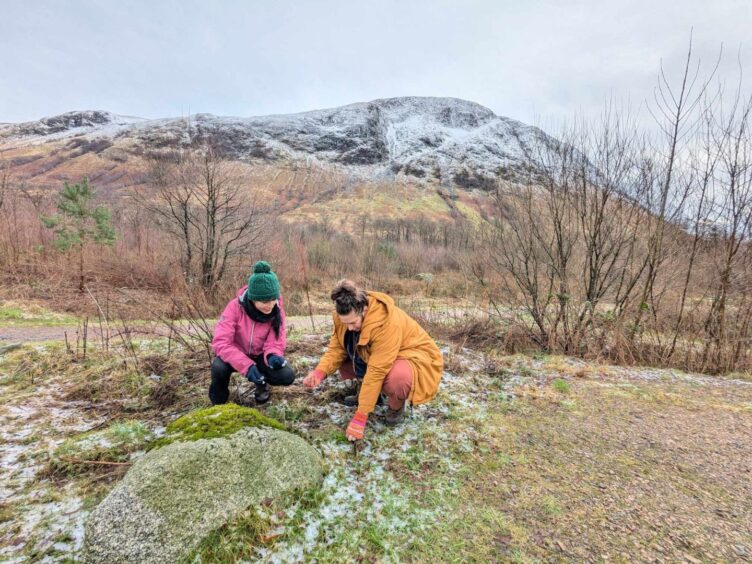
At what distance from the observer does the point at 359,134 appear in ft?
295

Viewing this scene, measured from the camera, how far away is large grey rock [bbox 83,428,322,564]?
1.65 metres

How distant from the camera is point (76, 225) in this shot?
10.8 m

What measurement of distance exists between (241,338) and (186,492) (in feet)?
5.02

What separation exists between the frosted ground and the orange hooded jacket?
1.69 feet

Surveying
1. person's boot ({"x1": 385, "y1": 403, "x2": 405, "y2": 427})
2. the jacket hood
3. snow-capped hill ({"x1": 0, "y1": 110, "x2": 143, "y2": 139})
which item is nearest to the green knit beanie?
the jacket hood

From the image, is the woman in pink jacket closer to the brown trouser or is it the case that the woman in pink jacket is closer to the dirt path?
the brown trouser

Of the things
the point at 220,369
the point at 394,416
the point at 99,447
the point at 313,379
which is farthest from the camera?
the point at 394,416

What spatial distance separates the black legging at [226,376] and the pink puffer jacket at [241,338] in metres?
0.10

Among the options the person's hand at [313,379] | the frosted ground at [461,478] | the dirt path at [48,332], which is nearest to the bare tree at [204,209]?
the dirt path at [48,332]

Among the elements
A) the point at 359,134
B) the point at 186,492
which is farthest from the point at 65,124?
the point at 186,492

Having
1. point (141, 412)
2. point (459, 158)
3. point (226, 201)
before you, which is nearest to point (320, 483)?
point (141, 412)

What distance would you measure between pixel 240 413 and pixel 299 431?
2.29ft

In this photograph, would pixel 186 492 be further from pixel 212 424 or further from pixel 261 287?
pixel 261 287

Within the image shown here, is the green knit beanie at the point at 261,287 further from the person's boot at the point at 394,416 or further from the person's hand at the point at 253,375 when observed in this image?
the person's boot at the point at 394,416
